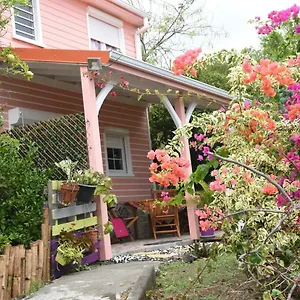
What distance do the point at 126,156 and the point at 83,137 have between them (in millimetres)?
4324

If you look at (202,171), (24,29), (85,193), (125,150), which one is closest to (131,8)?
(24,29)

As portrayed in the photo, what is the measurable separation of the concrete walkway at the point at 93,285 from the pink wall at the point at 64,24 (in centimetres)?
555

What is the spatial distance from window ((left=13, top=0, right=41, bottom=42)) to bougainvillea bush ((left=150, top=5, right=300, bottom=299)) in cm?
635

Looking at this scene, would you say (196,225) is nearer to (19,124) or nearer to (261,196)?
(19,124)

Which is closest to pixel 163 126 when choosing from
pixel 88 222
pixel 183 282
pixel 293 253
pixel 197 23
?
pixel 88 222

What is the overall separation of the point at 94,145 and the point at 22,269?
7.70ft

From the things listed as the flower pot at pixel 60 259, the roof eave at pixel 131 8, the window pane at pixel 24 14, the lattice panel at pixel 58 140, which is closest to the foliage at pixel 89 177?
the lattice panel at pixel 58 140

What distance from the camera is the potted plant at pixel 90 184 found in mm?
5839

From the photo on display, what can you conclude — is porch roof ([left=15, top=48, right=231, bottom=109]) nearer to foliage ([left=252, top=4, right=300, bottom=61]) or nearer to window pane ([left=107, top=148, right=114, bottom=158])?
foliage ([left=252, top=4, right=300, bottom=61])

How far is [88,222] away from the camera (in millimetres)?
5953

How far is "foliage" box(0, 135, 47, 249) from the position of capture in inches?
196

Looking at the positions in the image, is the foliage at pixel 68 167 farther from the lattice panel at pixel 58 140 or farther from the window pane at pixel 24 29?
the window pane at pixel 24 29

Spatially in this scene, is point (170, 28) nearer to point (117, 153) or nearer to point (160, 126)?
point (160, 126)

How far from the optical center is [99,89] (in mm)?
8227
